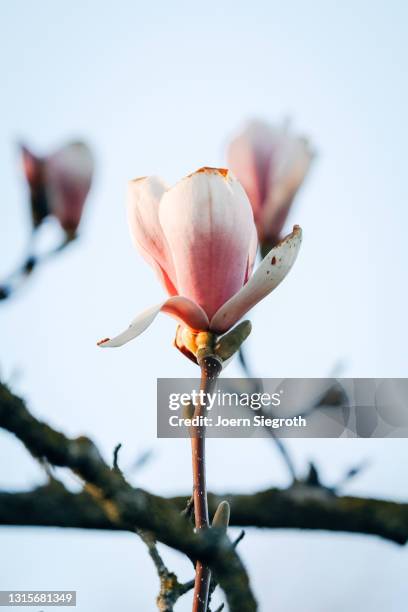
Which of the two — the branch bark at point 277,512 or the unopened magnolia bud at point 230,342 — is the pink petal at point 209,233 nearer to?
the unopened magnolia bud at point 230,342

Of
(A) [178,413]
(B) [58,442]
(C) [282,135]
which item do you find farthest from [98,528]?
(C) [282,135]

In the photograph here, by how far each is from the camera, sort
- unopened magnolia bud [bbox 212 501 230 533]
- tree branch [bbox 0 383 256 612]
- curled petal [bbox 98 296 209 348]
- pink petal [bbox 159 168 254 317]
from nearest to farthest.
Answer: tree branch [bbox 0 383 256 612], unopened magnolia bud [bbox 212 501 230 533], curled petal [bbox 98 296 209 348], pink petal [bbox 159 168 254 317]

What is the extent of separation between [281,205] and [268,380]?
0.19 meters

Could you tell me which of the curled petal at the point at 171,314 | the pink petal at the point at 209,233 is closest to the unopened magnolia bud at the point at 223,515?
the curled petal at the point at 171,314

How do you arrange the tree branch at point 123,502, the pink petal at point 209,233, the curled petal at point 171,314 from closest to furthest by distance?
the tree branch at point 123,502
the curled petal at point 171,314
the pink petal at point 209,233

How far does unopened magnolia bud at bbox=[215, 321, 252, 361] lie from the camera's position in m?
0.72

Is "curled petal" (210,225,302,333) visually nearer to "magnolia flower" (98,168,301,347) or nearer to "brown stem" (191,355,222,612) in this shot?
"magnolia flower" (98,168,301,347)

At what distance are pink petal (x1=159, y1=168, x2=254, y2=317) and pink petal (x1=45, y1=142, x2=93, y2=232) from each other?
0.10m

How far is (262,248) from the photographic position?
2.44 feet

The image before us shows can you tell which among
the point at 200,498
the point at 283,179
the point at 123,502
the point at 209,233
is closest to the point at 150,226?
the point at 209,233

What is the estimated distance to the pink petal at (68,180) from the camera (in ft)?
2.26

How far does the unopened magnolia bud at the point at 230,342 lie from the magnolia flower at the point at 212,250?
24 mm

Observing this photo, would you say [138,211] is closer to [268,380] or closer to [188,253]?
[188,253]

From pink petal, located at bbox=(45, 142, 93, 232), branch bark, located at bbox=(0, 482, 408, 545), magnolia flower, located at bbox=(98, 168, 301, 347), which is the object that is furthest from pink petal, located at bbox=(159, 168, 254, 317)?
branch bark, located at bbox=(0, 482, 408, 545)
